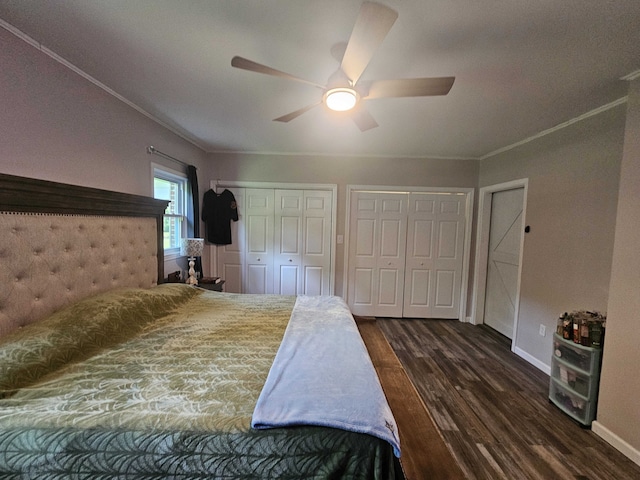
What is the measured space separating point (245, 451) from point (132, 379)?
0.64 meters

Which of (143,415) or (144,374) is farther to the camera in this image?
(144,374)

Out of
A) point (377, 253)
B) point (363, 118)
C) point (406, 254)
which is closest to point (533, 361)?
point (406, 254)

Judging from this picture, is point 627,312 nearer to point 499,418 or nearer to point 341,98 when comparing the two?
point 499,418

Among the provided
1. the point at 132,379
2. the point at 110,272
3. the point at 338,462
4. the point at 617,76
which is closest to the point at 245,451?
the point at 338,462

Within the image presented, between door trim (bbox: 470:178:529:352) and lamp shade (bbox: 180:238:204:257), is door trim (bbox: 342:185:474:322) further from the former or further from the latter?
lamp shade (bbox: 180:238:204:257)

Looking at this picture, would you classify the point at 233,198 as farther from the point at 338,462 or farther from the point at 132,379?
the point at 338,462

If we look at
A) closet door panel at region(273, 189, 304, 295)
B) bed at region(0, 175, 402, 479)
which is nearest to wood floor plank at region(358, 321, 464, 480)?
bed at region(0, 175, 402, 479)

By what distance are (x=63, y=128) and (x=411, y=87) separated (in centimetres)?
213

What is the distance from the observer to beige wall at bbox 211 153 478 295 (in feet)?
12.5

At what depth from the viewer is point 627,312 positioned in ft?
5.46

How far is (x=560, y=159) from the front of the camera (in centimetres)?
252

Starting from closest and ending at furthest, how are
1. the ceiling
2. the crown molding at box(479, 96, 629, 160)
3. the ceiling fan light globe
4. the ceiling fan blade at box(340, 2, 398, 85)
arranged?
the ceiling fan blade at box(340, 2, 398, 85) → the ceiling → the ceiling fan light globe → the crown molding at box(479, 96, 629, 160)

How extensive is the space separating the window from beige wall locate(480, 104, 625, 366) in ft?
12.8

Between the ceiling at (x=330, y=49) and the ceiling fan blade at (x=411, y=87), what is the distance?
22cm
